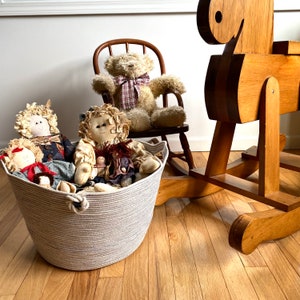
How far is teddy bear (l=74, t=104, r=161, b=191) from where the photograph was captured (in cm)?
94

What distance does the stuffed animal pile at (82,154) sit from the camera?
0.89 m

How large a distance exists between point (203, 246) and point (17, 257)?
567mm

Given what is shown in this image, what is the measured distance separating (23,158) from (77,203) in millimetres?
287

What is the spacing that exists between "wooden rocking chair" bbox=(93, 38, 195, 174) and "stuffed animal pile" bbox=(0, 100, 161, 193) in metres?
0.26

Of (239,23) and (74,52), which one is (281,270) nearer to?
(239,23)

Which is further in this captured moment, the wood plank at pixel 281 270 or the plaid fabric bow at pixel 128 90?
the plaid fabric bow at pixel 128 90

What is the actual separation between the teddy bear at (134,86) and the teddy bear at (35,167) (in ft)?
1.60

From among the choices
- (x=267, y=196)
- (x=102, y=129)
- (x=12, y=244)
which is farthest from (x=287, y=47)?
(x=12, y=244)

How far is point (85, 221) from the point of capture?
29.6 inches

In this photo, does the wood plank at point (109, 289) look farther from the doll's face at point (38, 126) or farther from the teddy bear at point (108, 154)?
the doll's face at point (38, 126)

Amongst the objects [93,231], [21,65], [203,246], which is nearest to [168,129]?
[203,246]

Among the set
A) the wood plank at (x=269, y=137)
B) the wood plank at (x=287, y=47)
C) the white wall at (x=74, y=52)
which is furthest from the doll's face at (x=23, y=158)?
the white wall at (x=74, y=52)

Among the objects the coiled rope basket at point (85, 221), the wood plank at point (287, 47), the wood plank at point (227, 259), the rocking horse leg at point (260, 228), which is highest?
the wood plank at point (287, 47)

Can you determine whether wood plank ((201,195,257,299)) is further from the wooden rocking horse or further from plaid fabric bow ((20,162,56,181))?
plaid fabric bow ((20,162,56,181))
